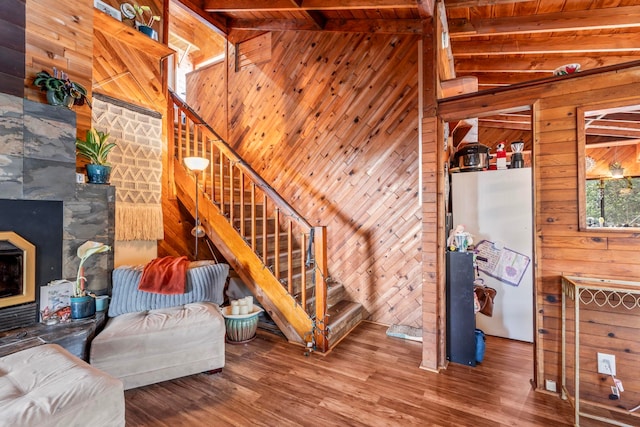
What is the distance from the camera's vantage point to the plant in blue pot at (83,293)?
2219mm

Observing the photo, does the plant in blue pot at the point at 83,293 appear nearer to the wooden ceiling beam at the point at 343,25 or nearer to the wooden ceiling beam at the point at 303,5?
the wooden ceiling beam at the point at 303,5

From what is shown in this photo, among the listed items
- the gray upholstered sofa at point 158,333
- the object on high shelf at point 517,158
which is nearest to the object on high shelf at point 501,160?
the object on high shelf at point 517,158

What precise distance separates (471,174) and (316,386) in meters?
2.74

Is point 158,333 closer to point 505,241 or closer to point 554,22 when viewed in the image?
point 505,241

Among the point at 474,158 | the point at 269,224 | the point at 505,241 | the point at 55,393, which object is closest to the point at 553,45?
the point at 474,158

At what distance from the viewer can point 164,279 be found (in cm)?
264

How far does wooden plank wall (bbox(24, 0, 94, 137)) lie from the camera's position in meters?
2.24

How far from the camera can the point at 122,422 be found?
1.50 meters

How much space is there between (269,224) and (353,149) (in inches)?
67.0

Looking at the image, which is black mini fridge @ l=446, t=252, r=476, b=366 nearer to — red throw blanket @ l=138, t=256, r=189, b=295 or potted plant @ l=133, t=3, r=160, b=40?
red throw blanket @ l=138, t=256, r=189, b=295

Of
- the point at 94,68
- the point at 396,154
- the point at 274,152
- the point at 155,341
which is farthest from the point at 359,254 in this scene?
the point at 94,68

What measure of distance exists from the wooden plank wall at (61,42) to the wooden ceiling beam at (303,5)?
1.75 m

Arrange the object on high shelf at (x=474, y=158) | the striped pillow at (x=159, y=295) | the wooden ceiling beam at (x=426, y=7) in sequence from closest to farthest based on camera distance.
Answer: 1. the wooden ceiling beam at (x=426, y=7)
2. the striped pillow at (x=159, y=295)
3. the object on high shelf at (x=474, y=158)

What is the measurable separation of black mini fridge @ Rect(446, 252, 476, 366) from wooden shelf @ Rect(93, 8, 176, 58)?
12.8 feet
